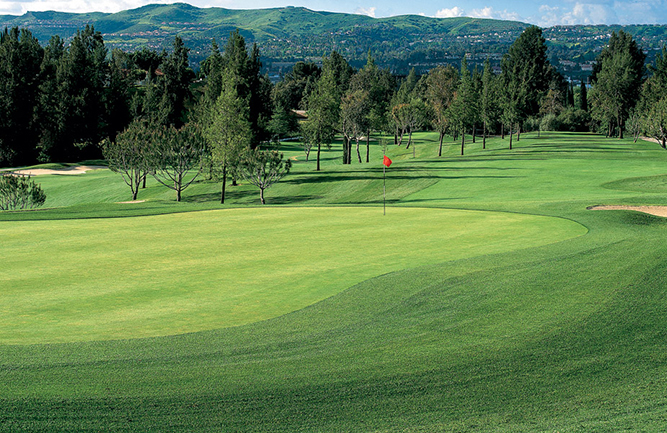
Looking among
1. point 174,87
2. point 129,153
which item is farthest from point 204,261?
point 174,87

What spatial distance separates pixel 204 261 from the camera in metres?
18.7

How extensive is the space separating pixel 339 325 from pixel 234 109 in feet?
150

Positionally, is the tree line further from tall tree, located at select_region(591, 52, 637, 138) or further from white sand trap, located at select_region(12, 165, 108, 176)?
white sand trap, located at select_region(12, 165, 108, 176)

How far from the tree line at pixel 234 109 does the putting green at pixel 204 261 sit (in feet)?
87.5

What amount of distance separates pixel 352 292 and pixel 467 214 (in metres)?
16.6

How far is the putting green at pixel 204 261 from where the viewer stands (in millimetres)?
12984

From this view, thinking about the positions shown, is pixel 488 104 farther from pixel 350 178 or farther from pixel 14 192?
pixel 14 192

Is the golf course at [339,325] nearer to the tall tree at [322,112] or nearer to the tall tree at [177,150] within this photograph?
the tall tree at [177,150]

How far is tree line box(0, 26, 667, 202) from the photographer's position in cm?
5578

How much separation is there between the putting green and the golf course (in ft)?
0.30

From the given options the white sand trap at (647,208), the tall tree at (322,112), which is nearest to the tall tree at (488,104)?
the tall tree at (322,112)

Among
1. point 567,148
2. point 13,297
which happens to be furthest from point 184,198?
point 567,148

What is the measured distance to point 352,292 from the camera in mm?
14531

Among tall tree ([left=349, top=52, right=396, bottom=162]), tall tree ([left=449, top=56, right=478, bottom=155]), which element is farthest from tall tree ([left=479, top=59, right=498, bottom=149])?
tall tree ([left=349, top=52, right=396, bottom=162])
